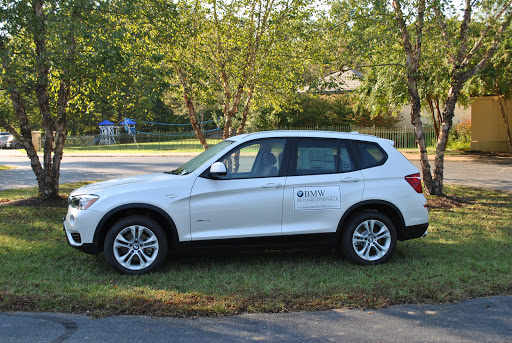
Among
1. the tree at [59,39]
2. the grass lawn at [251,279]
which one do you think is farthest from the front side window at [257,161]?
the tree at [59,39]

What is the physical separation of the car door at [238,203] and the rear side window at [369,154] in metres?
1.09

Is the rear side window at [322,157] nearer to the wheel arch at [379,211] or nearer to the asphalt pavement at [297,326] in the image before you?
the wheel arch at [379,211]

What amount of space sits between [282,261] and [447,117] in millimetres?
7217

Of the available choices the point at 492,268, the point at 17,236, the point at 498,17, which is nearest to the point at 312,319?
the point at 492,268

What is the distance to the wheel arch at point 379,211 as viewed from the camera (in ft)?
21.0

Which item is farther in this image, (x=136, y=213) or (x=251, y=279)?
(x=136, y=213)

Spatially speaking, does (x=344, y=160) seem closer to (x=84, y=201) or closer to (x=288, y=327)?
(x=288, y=327)

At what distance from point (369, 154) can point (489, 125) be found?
25.5 m

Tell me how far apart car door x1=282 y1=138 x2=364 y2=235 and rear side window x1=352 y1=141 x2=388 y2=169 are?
15 cm

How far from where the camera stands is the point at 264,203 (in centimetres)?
615

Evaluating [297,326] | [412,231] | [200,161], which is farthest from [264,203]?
[412,231]

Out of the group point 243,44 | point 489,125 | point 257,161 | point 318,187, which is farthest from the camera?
point 489,125

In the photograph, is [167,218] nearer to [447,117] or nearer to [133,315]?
[133,315]

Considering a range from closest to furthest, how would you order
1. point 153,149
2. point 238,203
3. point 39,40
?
point 238,203
point 39,40
point 153,149
